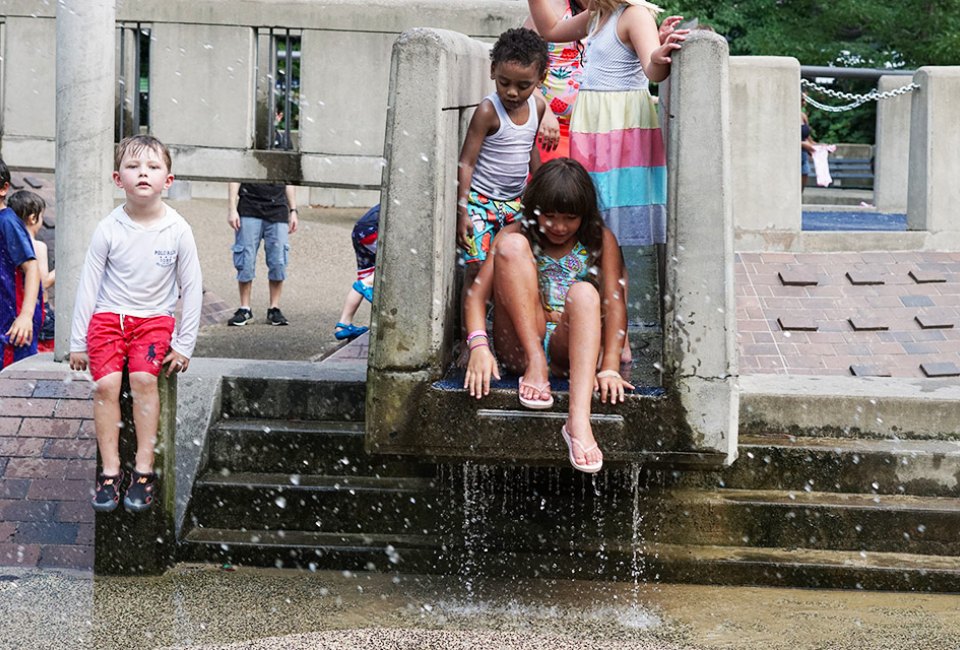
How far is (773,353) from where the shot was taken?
27.6 ft

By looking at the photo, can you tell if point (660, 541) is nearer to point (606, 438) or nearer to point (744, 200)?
point (606, 438)

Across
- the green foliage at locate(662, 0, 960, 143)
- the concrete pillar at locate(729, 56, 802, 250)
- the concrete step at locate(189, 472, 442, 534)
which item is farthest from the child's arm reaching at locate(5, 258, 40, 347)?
the green foliage at locate(662, 0, 960, 143)

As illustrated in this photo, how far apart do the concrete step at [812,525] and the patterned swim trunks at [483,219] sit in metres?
1.35

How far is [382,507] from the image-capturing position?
19.5 feet

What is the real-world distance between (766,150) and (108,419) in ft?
19.1

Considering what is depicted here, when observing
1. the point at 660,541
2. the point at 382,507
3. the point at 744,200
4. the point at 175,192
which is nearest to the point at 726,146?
the point at 660,541

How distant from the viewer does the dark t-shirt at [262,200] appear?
1137 centimetres

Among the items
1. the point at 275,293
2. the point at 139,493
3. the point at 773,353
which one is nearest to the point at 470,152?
the point at 139,493

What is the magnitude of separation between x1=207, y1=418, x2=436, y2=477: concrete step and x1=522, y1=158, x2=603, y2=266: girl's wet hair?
120 cm

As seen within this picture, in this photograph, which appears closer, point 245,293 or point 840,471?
point 840,471

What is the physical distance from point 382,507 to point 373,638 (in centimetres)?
102

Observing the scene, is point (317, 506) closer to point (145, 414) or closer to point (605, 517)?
point (145, 414)

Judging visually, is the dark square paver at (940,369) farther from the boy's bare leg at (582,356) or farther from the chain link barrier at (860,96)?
the boy's bare leg at (582,356)

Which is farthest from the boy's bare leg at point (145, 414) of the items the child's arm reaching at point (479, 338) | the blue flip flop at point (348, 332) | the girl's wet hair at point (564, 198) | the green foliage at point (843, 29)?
the green foliage at point (843, 29)
